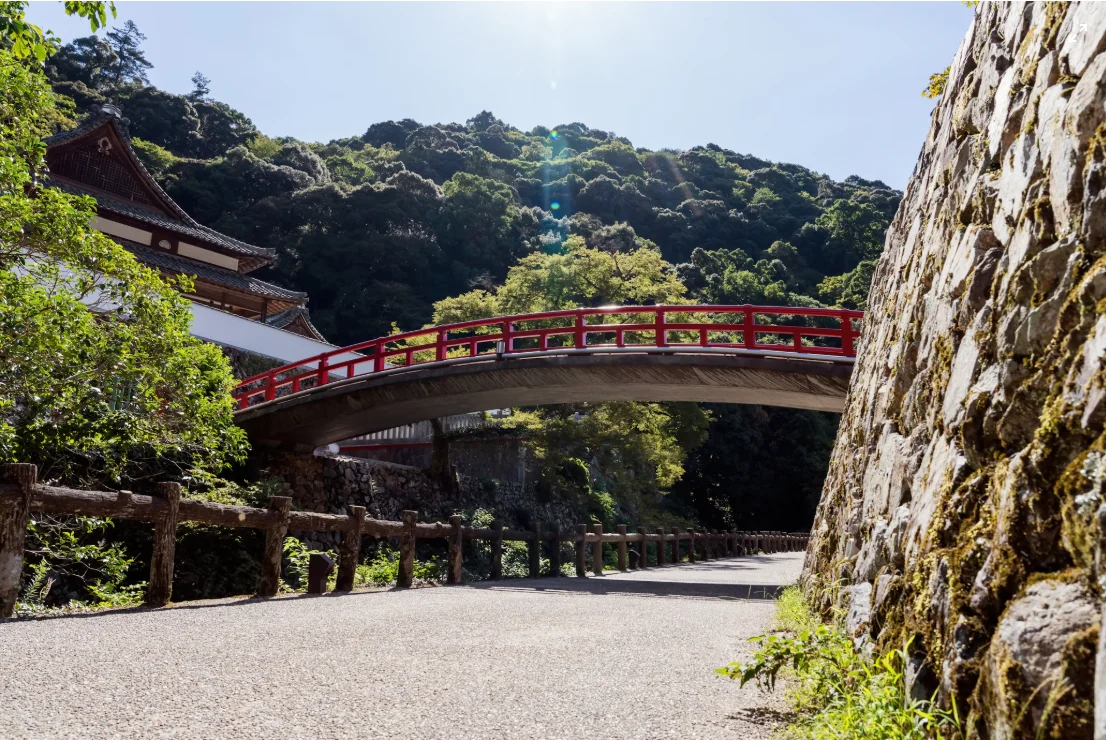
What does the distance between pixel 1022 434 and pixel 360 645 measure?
352 cm

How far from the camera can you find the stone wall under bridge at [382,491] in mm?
16766

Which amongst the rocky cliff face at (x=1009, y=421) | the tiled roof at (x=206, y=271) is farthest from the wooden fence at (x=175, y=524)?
the tiled roof at (x=206, y=271)

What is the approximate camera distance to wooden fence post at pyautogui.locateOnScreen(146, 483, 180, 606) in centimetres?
609

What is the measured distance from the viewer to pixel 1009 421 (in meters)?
2.22

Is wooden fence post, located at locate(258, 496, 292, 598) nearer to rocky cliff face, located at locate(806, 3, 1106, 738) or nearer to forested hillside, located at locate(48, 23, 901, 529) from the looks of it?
rocky cliff face, located at locate(806, 3, 1106, 738)

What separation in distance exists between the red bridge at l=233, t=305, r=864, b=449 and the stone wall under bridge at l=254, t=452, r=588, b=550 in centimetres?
61

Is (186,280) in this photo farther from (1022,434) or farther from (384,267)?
(384,267)

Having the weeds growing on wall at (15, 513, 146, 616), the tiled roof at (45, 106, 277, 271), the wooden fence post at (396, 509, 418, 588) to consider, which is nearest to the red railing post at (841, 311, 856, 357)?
the wooden fence post at (396, 509, 418, 588)

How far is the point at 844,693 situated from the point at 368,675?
204 cm

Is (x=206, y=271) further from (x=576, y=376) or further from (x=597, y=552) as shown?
(x=597, y=552)

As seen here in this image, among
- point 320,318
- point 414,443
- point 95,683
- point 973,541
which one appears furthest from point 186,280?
point 320,318

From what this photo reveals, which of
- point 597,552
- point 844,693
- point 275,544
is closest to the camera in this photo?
point 844,693

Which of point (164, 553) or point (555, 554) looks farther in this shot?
point (555, 554)

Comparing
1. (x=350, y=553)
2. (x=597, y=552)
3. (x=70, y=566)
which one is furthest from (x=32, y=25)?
(x=597, y=552)
